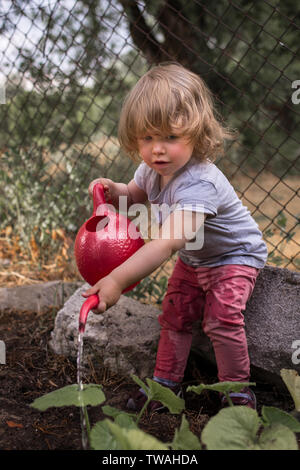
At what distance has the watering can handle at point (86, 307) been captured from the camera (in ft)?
4.00

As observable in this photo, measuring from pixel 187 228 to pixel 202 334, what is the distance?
2.21 ft

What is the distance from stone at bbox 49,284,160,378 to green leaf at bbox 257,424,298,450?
2.84 ft

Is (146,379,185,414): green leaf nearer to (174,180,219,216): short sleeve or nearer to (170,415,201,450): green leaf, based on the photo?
(170,415,201,450): green leaf

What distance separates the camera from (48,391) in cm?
182

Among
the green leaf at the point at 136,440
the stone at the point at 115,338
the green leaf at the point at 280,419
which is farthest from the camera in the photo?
the stone at the point at 115,338

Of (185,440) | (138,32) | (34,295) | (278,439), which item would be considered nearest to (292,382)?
(278,439)

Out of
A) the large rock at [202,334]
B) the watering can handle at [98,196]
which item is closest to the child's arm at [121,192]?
the watering can handle at [98,196]

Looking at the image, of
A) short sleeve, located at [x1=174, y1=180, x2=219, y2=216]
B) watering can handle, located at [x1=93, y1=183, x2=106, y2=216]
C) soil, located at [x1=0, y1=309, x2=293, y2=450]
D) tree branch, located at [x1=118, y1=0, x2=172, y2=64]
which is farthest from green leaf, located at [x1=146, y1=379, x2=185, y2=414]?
tree branch, located at [x1=118, y1=0, x2=172, y2=64]

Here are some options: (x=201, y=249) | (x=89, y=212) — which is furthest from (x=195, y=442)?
(x=89, y=212)

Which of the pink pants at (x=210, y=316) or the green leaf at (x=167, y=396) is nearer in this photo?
the green leaf at (x=167, y=396)

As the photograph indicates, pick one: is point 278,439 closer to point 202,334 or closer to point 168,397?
point 168,397

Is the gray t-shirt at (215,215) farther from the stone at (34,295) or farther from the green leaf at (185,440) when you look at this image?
the stone at (34,295)

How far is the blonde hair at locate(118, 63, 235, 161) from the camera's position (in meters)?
1.59
